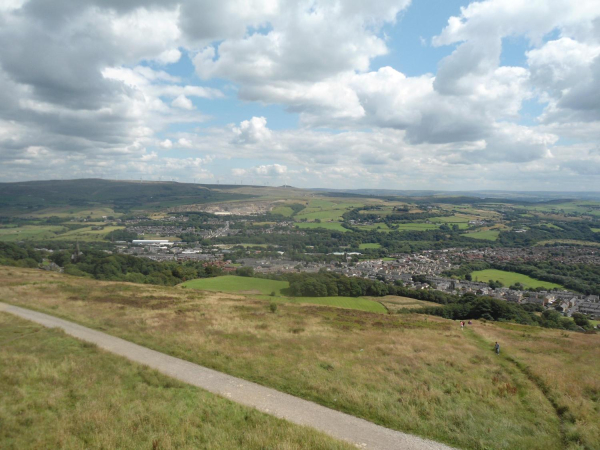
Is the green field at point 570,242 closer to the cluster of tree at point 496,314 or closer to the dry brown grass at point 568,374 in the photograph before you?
the cluster of tree at point 496,314

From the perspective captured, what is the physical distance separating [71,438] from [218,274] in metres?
70.3

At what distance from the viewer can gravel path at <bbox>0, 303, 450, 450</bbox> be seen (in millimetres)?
9656

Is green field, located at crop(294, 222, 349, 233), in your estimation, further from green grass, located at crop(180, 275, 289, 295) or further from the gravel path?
the gravel path

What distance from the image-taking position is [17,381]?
38.5 feet

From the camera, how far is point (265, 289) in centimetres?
5934

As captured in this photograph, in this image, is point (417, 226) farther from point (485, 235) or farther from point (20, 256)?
point (20, 256)

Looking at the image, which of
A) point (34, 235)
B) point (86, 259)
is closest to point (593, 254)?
point (86, 259)

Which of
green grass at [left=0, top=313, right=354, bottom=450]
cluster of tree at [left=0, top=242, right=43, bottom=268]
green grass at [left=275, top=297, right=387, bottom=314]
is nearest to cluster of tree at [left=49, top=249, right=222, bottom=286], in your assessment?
cluster of tree at [left=0, top=242, right=43, bottom=268]

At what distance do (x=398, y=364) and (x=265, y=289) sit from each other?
44.4 metres

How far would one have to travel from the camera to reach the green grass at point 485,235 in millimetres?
161925

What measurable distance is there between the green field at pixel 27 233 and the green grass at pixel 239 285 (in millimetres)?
102368

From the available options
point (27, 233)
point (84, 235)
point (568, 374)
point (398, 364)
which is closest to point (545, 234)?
point (568, 374)

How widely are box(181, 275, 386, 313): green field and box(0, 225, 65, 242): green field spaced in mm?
103574

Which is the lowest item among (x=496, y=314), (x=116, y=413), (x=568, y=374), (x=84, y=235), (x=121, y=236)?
(x=121, y=236)
